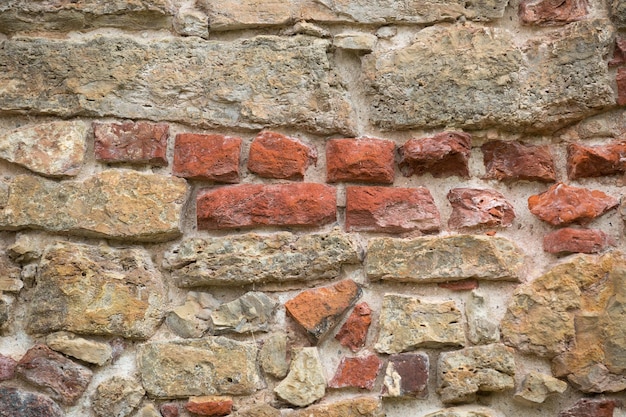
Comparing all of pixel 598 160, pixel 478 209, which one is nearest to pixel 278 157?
pixel 478 209

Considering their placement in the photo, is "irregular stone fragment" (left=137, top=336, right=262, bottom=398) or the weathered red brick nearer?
"irregular stone fragment" (left=137, top=336, right=262, bottom=398)

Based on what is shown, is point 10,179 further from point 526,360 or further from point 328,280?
point 526,360

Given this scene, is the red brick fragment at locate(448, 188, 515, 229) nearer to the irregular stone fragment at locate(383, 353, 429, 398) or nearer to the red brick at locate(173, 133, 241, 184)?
the irregular stone fragment at locate(383, 353, 429, 398)

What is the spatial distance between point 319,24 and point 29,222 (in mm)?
820

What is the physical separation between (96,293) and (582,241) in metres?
1.09

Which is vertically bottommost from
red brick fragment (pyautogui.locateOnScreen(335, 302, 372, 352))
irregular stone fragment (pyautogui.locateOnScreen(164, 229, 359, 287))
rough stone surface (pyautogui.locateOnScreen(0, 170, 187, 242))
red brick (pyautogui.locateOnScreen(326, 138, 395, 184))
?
red brick fragment (pyautogui.locateOnScreen(335, 302, 372, 352))

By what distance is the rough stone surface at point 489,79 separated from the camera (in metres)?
1.62

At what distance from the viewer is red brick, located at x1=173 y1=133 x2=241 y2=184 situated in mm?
1619

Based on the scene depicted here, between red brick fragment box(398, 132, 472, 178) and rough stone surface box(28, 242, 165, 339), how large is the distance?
0.64 meters

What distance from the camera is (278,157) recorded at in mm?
1631

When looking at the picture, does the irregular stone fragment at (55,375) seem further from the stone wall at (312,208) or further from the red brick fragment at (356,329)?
the red brick fragment at (356,329)

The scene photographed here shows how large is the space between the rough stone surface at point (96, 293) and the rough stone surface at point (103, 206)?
0.05 meters

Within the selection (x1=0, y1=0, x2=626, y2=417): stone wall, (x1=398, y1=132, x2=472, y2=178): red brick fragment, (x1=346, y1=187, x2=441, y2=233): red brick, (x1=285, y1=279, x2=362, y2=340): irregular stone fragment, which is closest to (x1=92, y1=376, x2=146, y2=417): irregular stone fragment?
(x1=0, y1=0, x2=626, y2=417): stone wall

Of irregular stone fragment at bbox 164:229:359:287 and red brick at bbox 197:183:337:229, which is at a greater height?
red brick at bbox 197:183:337:229
